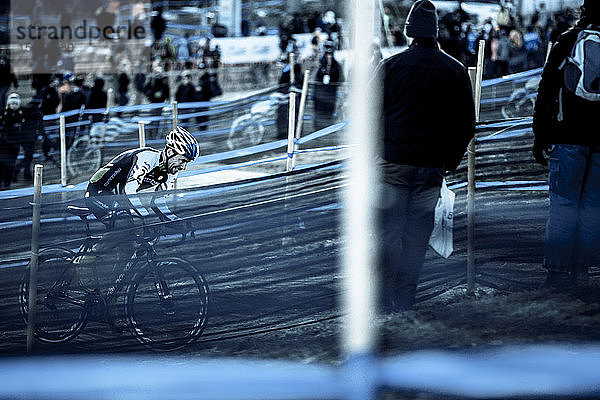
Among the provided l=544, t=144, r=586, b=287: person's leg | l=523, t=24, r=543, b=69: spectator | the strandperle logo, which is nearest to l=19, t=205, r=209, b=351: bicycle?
l=544, t=144, r=586, b=287: person's leg

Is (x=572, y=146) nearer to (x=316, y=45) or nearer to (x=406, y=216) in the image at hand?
(x=406, y=216)

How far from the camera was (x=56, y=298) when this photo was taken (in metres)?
4.02

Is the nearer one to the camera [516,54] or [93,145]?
[93,145]

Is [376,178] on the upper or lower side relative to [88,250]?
upper

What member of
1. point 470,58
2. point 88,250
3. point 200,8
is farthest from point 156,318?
point 200,8

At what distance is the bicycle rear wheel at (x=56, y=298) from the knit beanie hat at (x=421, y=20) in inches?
76.5

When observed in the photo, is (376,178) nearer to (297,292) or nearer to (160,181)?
(297,292)

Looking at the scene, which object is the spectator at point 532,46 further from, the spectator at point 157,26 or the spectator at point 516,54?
the spectator at point 157,26

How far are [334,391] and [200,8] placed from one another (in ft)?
47.7

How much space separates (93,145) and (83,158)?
0.22 m

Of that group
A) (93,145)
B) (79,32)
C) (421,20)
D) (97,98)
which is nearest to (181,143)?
(421,20)

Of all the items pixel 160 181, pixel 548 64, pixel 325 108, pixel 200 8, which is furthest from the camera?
pixel 200 8

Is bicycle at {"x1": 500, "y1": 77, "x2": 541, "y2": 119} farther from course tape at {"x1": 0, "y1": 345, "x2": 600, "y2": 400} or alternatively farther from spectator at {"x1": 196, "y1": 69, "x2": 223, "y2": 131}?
spectator at {"x1": 196, "y1": 69, "x2": 223, "y2": 131}

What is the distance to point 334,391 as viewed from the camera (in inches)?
131
